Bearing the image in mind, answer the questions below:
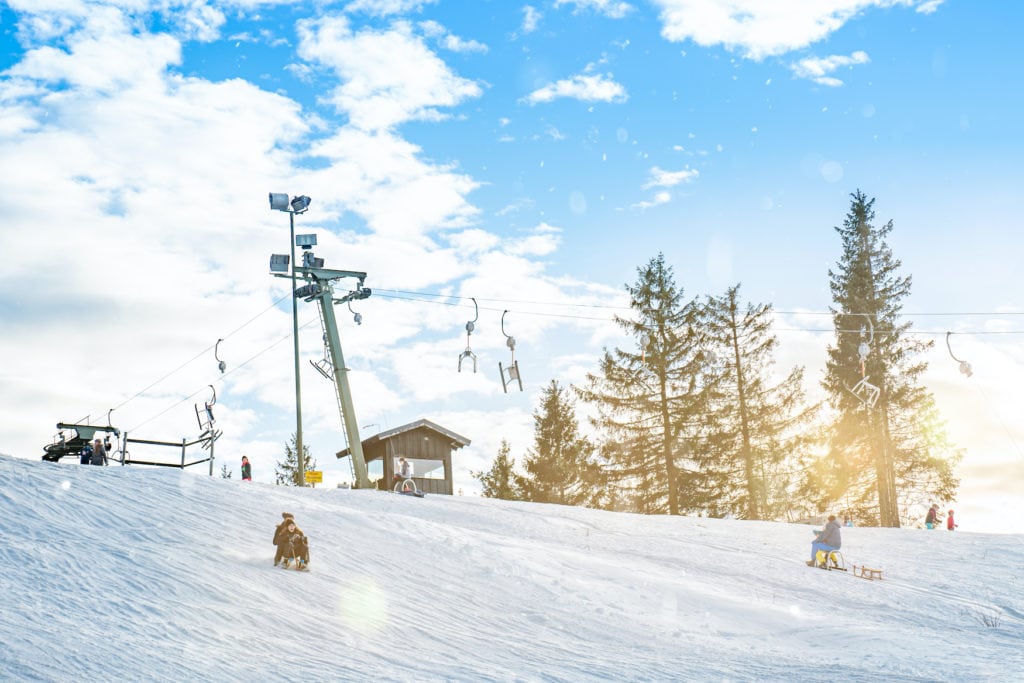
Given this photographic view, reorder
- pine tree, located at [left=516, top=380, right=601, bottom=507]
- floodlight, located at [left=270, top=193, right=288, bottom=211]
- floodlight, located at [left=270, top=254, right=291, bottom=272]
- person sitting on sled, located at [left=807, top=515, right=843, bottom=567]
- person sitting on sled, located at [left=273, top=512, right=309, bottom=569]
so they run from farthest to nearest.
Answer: pine tree, located at [left=516, top=380, right=601, bottom=507] < floodlight, located at [left=270, top=193, right=288, bottom=211] < floodlight, located at [left=270, top=254, right=291, bottom=272] < person sitting on sled, located at [left=807, top=515, right=843, bottom=567] < person sitting on sled, located at [left=273, top=512, right=309, bottom=569]

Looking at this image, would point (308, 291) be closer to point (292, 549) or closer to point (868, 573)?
point (292, 549)

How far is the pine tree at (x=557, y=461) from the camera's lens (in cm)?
5209

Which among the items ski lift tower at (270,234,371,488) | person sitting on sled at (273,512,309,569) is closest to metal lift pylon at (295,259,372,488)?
ski lift tower at (270,234,371,488)

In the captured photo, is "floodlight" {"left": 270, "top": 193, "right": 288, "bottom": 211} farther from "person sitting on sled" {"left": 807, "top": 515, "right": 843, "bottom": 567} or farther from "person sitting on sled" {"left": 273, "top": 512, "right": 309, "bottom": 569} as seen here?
"person sitting on sled" {"left": 807, "top": 515, "right": 843, "bottom": 567}

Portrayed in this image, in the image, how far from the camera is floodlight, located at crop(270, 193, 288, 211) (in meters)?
35.8

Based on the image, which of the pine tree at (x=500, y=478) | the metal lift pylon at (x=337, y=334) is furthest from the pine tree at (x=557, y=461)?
the metal lift pylon at (x=337, y=334)

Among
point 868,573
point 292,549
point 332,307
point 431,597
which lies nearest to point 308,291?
point 332,307

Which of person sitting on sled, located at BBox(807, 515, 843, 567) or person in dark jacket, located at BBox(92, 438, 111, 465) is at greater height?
person in dark jacket, located at BBox(92, 438, 111, 465)

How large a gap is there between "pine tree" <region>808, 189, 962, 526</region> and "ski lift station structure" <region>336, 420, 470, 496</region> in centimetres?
1945

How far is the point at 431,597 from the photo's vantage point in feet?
56.7

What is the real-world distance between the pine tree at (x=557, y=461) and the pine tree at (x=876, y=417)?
12.1 m

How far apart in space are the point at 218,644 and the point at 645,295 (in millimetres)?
39199

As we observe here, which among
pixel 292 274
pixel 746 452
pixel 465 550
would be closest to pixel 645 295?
pixel 746 452

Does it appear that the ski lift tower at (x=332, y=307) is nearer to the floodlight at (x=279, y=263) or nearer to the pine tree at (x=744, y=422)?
the floodlight at (x=279, y=263)
